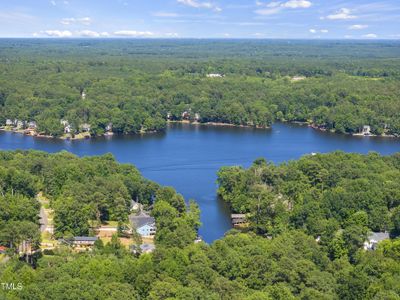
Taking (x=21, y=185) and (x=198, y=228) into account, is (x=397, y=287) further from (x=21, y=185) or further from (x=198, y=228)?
(x=21, y=185)

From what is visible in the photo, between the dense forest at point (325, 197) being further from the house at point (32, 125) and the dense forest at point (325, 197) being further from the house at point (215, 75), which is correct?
the house at point (215, 75)

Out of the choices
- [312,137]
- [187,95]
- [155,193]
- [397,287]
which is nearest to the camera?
[397,287]

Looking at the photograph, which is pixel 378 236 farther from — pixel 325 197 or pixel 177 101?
pixel 177 101

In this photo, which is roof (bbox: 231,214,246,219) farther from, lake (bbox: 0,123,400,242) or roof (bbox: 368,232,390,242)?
roof (bbox: 368,232,390,242)

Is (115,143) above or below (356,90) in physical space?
below

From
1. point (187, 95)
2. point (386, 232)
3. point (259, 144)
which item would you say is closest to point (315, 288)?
point (386, 232)

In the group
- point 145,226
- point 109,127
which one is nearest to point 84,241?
point 145,226

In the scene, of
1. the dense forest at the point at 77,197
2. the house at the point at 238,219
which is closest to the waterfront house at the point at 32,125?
the dense forest at the point at 77,197
